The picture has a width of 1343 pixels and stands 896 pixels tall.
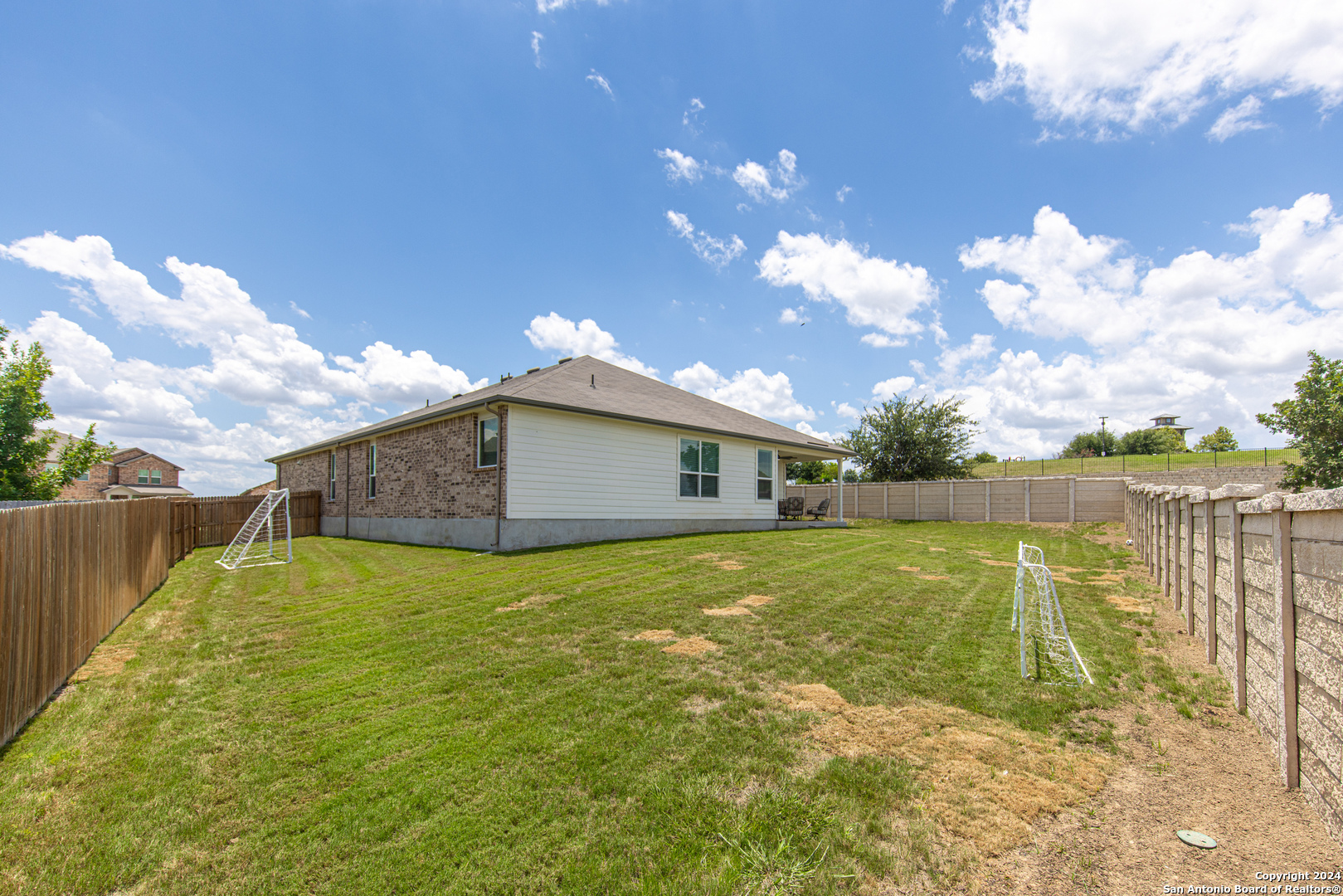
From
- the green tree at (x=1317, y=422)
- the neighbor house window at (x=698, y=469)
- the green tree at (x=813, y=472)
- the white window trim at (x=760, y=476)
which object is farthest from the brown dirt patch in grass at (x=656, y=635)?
the green tree at (x=813, y=472)

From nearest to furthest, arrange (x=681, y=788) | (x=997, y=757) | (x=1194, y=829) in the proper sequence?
1. (x=1194, y=829)
2. (x=681, y=788)
3. (x=997, y=757)

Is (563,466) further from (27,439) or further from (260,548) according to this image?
(27,439)

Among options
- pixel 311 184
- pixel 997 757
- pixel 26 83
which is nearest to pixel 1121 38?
pixel 997 757

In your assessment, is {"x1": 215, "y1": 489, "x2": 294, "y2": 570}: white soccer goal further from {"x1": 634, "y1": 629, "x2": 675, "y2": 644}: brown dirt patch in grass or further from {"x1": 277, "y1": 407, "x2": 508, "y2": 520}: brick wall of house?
{"x1": 634, "y1": 629, "x2": 675, "y2": 644}: brown dirt patch in grass

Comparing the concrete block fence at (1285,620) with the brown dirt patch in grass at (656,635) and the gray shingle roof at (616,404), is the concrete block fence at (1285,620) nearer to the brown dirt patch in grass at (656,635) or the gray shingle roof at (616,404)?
the brown dirt patch in grass at (656,635)

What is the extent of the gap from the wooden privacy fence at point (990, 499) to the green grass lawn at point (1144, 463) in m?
17.0

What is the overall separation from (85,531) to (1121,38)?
14939 millimetres

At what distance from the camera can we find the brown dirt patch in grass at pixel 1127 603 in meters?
6.51

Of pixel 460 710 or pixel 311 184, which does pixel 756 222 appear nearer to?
pixel 311 184

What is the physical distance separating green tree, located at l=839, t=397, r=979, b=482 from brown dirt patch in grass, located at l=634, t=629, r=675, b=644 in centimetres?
2602

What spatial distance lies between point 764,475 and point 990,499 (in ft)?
32.8

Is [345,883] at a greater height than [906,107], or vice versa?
[906,107]

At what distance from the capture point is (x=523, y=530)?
11.8m

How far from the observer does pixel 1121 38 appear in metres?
8.04
